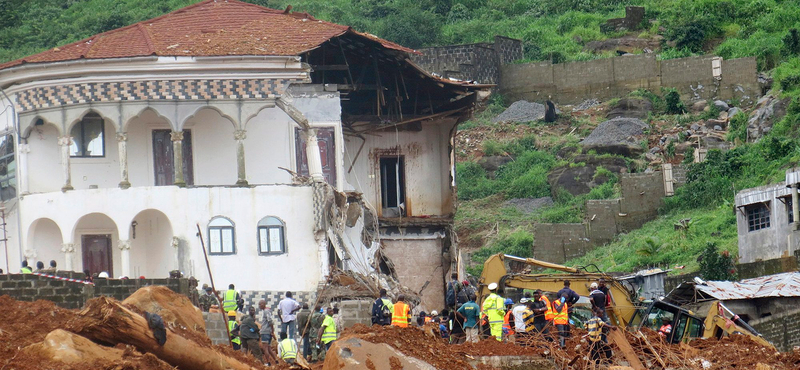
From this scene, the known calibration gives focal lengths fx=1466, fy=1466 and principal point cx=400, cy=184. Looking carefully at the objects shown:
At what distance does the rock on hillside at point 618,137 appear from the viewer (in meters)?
57.7

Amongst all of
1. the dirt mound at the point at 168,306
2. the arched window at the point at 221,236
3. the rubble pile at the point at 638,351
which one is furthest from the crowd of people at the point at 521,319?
the arched window at the point at 221,236

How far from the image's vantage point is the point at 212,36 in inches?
1474

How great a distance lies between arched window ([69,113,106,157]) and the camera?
37.1 m

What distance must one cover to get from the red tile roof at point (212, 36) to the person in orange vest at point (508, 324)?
11234 millimetres

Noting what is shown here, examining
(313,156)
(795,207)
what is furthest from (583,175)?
(313,156)

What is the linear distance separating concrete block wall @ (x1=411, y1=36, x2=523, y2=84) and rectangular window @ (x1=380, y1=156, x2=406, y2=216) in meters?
21.6

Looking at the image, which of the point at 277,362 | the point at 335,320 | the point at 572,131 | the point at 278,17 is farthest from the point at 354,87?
the point at 572,131

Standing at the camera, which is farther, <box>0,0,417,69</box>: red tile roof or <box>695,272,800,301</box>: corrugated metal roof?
<box>0,0,417,69</box>: red tile roof

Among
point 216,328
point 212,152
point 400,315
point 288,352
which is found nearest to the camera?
point 288,352

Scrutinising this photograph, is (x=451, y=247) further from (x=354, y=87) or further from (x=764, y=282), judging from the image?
(x=764, y=282)

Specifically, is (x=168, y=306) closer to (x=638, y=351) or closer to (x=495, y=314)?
(x=495, y=314)

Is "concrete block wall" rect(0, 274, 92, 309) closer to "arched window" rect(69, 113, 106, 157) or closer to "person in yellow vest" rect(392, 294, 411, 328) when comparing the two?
"person in yellow vest" rect(392, 294, 411, 328)

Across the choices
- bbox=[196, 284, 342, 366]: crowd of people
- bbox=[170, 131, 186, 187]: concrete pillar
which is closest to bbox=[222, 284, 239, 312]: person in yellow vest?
bbox=[196, 284, 342, 366]: crowd of people

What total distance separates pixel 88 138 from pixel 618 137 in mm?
27107
